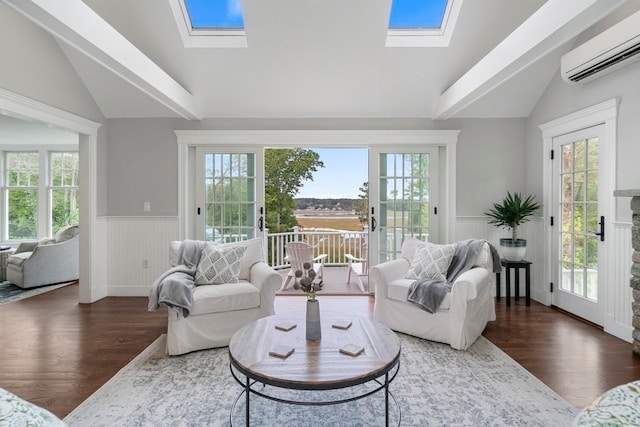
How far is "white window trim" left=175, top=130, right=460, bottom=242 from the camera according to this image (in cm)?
461

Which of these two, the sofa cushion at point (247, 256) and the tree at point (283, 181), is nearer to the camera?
the sofa cushion at point (247, 256)

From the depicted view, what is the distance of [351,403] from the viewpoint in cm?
220

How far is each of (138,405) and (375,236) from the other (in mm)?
3267

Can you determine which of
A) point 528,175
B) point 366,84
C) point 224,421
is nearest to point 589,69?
point 528,175

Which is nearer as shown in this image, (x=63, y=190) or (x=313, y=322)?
(x=313, y=322)

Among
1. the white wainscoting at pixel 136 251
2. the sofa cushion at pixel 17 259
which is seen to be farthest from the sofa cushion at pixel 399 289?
the sofa cushion at pixel 17 259

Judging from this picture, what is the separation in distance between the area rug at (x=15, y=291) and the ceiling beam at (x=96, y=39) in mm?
3372

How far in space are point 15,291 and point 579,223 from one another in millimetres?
7270

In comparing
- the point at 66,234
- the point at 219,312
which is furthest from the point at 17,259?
the point at 219,312

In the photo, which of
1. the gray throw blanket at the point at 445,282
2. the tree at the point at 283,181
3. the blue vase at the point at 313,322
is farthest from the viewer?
the tree at the point at 283,181

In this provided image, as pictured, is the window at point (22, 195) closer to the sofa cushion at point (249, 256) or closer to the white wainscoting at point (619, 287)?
the sofa cushion at point (249, 256)

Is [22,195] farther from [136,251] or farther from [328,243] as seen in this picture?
[328,243]

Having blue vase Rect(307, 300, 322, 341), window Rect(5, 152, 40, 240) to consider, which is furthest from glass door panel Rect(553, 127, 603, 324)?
window Rect(5, 152, 40, 240)

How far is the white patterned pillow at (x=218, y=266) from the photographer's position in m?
3.33
